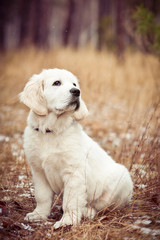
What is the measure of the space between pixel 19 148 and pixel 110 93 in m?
4.33

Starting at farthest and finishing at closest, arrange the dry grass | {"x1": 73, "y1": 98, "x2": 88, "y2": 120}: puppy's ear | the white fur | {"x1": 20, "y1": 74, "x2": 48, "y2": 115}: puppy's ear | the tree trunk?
1. the tree trunk
2. {"x1": 73, "y1": 98, "x2": 88, "y2": 120}: puppy's ear
3. {"x1": 20, "y1": 74, "x2": 48, "y2": 115}: puppy's ear
4. the white fur
5. the dry grass

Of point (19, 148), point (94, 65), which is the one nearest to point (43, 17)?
point (94, 65)

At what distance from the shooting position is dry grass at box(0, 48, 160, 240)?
2414 millimetres

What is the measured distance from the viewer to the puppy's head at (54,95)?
2.70 meters

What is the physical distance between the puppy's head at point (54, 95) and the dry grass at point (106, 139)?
2.79ft

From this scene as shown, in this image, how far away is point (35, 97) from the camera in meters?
2.76

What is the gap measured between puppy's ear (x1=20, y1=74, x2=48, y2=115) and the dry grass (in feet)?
3.04

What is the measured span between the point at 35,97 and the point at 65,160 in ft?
2.14

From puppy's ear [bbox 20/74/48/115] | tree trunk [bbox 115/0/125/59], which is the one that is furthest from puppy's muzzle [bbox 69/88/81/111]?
tree trunk [bbox 115/0/125/59]

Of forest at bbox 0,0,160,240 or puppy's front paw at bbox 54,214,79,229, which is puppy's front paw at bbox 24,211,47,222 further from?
puppy's front paw at bbox 54,214,79,229

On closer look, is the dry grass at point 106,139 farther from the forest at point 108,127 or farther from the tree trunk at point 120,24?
the tree trunk at point 120,24

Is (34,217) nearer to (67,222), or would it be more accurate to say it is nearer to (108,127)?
(67,222)

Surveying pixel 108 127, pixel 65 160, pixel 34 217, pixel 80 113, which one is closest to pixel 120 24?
pixel 108 127

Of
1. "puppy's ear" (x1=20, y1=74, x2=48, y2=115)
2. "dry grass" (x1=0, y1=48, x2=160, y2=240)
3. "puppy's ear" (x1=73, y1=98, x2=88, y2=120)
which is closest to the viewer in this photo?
"dry grass" (x1=0, y1=48, x2=160, y2=240)
